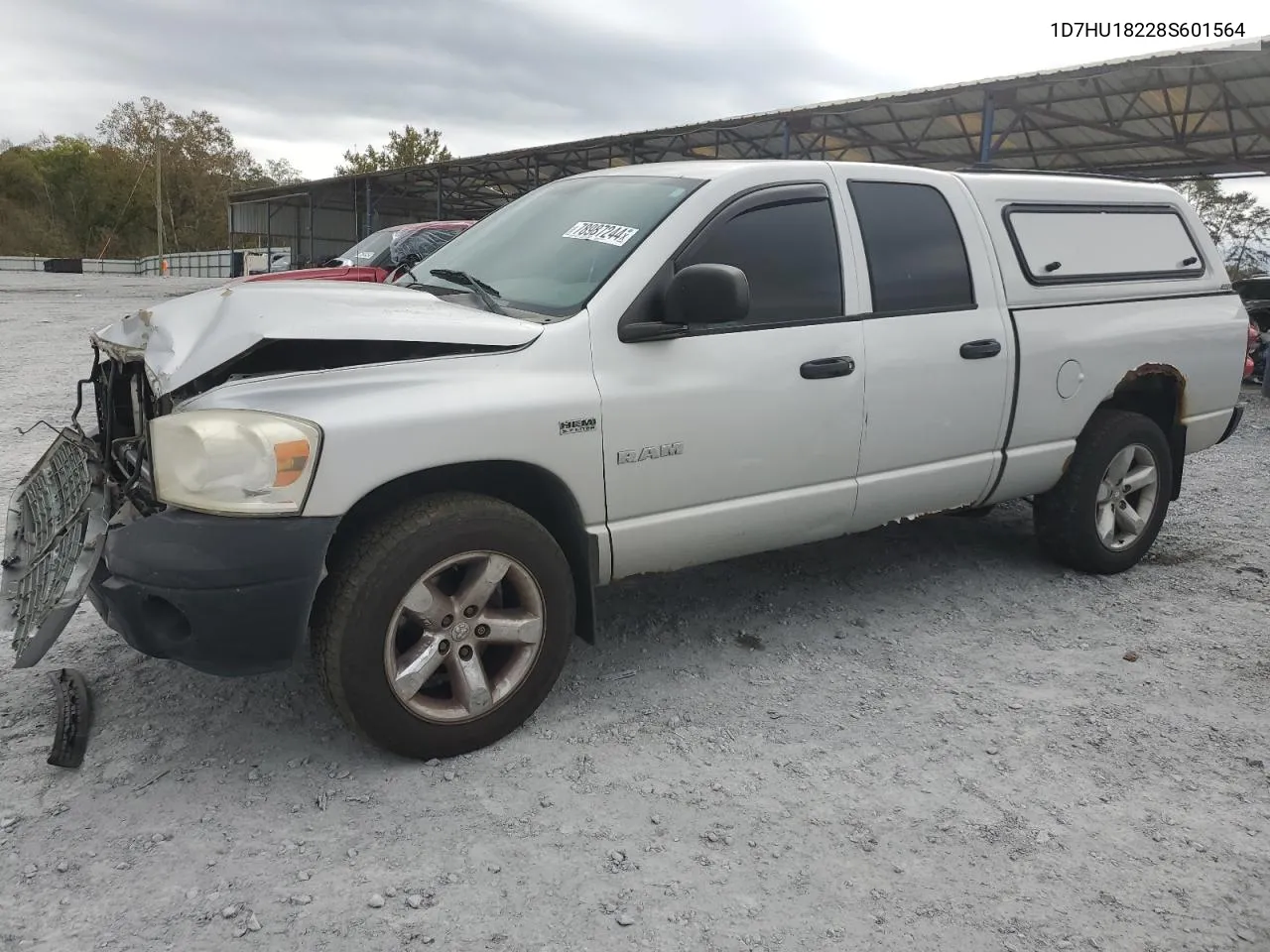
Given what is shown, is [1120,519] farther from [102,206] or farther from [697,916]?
[102,206]

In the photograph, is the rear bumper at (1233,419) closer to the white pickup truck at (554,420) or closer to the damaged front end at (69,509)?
the white pickup truck at (554,420)

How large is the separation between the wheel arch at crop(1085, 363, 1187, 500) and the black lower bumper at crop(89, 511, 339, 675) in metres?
3.76

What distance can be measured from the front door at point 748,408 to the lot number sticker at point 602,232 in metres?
0.22

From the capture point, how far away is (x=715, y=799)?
288 centimetres

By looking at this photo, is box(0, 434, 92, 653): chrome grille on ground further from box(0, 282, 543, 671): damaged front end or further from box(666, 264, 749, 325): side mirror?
box(666, 264, 749, 325): side mirror

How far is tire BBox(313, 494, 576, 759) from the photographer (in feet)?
9.21

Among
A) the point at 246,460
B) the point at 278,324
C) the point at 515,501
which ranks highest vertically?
the point at 278,324

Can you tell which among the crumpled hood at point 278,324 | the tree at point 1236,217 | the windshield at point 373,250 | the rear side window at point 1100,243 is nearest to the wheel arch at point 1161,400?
the rear side window at point 1100,243

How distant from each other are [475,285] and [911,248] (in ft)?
5.72

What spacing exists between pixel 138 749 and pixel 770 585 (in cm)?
268

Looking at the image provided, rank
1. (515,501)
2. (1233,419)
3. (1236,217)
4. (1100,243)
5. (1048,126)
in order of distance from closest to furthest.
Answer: (515,501) < (1100,243) < (1233,419) < (1048,126) < (1236,217)

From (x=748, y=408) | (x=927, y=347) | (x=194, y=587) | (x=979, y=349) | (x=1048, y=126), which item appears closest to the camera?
(x=194, y=587)

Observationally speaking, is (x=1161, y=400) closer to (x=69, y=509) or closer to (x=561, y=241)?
(x=561, y=241)

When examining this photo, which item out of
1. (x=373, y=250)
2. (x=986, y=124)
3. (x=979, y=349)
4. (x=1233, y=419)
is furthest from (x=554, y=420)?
(x=986, y=124)
